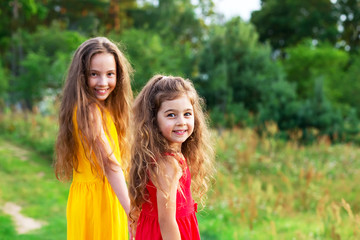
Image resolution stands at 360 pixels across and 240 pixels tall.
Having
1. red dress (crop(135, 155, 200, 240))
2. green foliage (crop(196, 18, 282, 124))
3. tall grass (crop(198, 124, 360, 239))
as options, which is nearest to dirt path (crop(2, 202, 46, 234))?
tall grass (crop(198, 124, 360, 239))

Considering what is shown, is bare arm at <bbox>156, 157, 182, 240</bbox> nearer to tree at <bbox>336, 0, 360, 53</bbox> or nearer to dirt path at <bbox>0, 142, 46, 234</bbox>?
dirt path at <bbox>0, 142, 46, 234</bbox>

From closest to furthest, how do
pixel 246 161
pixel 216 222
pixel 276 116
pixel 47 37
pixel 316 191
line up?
pixel 216 222 → pixel 316 191 → pixel 246 161 → pixel 276 116 → pixel 47 37

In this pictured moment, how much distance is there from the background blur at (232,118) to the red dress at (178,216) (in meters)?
1.06

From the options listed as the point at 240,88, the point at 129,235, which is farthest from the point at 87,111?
the point at 240,88

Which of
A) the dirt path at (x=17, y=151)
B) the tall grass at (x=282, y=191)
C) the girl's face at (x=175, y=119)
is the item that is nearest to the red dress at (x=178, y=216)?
the girl's face at (x=175, y=119)

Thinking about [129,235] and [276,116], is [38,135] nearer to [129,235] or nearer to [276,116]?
[276,116]

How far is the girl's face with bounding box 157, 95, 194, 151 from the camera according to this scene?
6.91 feet

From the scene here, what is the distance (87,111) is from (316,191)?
5.49 meters

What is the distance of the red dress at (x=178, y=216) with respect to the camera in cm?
212

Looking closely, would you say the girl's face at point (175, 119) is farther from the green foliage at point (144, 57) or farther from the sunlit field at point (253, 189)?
the green foliage at point (144, 57)

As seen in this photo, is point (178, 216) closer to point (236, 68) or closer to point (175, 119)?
point (175, 119)

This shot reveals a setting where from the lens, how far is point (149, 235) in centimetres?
214

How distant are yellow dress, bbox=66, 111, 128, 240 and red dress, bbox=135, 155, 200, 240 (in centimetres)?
45

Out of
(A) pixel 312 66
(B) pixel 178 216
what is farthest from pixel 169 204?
(A) pixel 312 66
